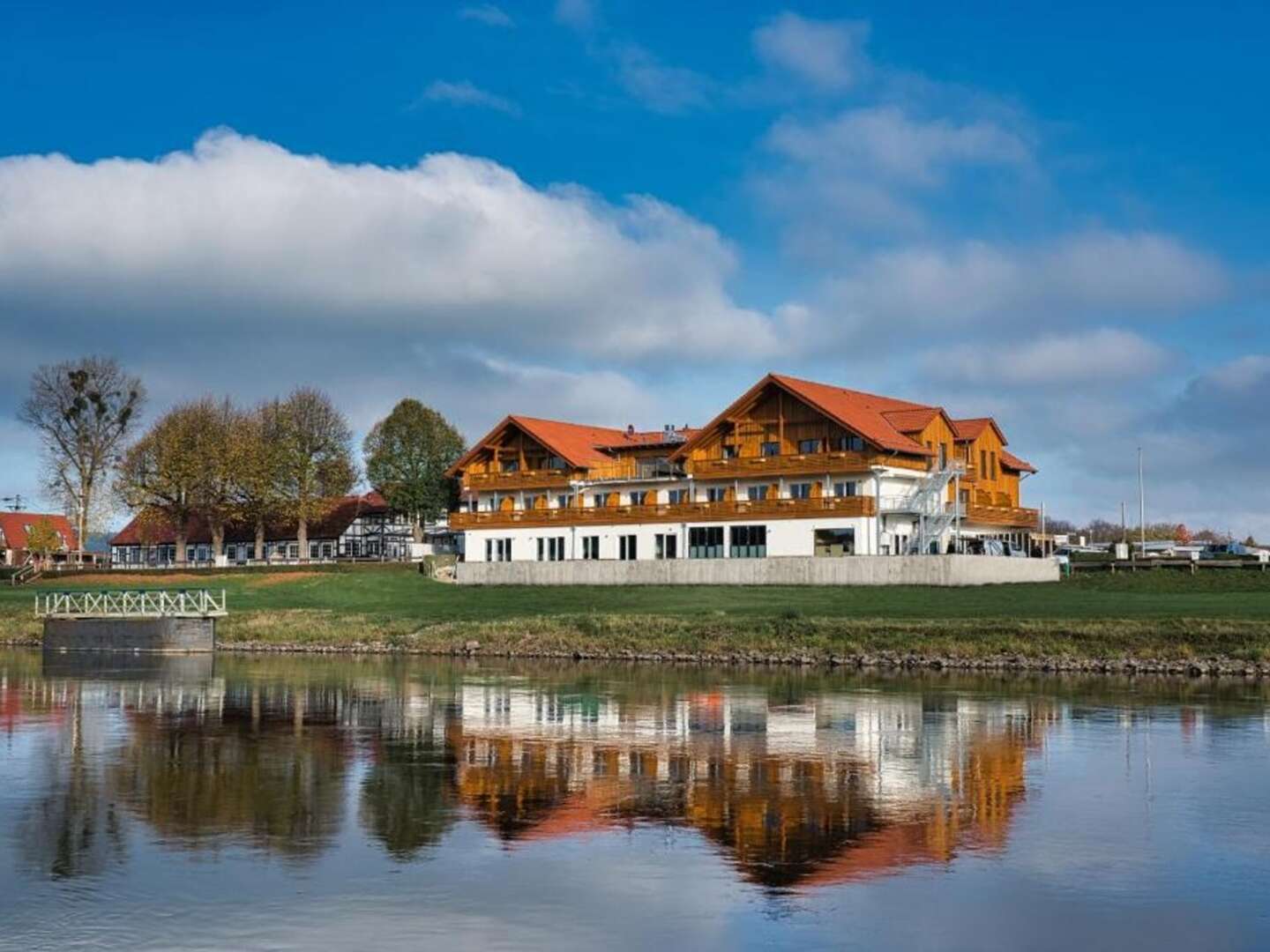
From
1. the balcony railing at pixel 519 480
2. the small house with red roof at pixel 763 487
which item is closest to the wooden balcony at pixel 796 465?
the small house with red roof at pixel 763 487

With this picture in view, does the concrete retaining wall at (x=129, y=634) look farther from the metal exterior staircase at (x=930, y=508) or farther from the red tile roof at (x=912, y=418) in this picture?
the red tile roof at (x=912, y=418)

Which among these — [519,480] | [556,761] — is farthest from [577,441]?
[556,761]

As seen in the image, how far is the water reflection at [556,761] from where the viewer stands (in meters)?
19.0

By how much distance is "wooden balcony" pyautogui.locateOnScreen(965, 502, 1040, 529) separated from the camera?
8169cm

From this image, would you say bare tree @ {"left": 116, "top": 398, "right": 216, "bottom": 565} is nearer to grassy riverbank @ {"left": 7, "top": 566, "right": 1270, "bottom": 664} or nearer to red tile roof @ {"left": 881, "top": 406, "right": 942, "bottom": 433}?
grassy riverbank @ {"left": 7, "top": 566, "right": 1270, "bottom": 664}

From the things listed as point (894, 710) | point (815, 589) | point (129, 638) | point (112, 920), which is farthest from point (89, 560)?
point (112, 920)

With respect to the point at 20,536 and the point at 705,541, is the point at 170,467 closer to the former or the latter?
the point at 705,541

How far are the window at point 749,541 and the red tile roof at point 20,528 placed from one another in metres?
91.4

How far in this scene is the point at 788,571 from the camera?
236 feet

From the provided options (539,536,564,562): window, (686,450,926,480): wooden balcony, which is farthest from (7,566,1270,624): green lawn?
(686,450,926,480): wooden balcony

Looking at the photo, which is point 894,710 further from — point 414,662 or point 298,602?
point 298,602

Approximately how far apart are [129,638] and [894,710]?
38766 millimetres

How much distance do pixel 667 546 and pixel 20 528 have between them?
3807 inches

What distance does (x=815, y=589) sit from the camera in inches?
2660
